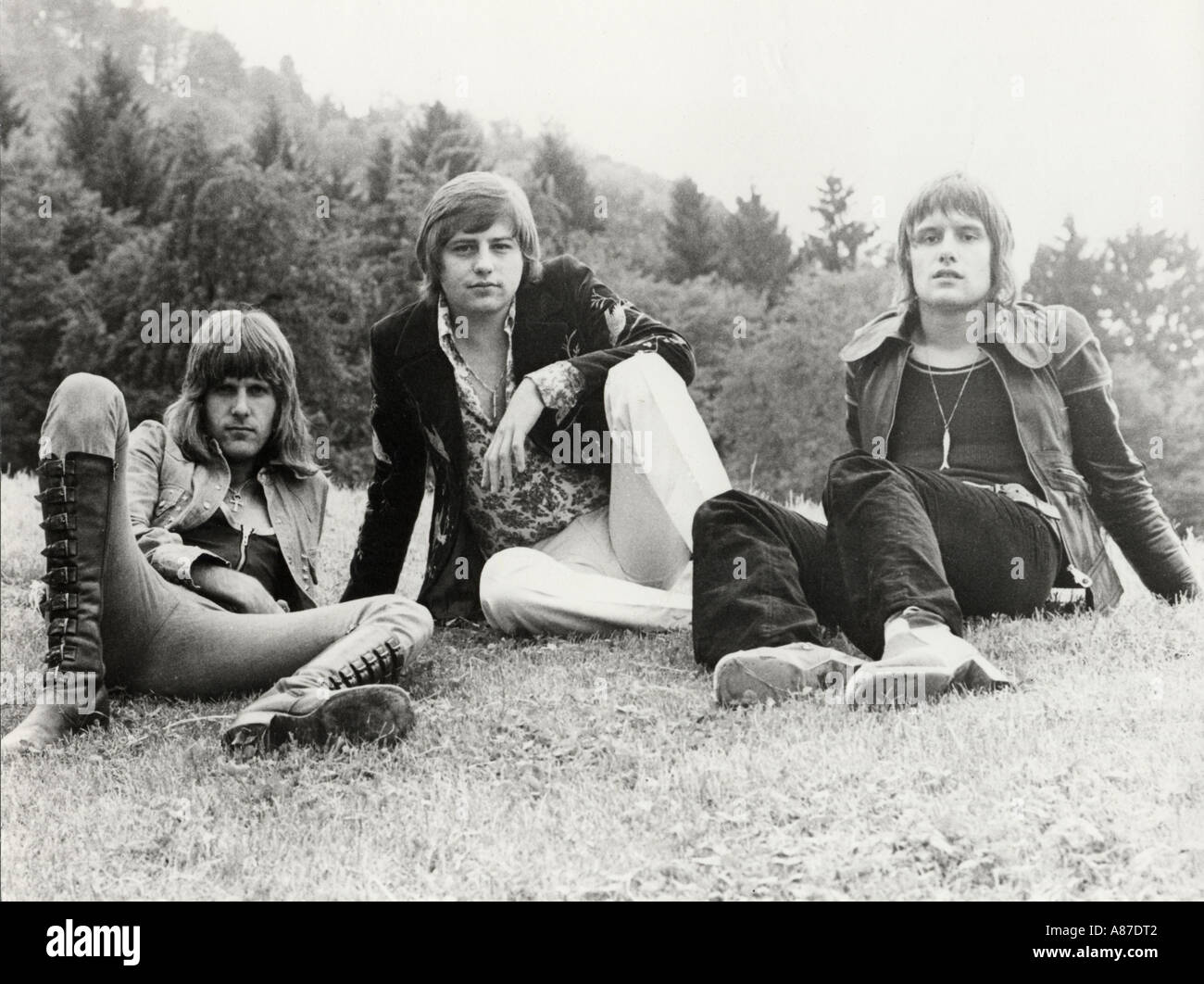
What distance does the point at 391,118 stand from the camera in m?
5.13

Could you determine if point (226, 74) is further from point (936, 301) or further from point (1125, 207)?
point (1125, 207)

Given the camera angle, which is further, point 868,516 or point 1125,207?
point 1125,207

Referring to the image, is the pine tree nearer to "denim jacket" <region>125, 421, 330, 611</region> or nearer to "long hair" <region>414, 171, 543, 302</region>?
"long hair" <region>414, 171, 543, 302</region>

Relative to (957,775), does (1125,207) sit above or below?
above

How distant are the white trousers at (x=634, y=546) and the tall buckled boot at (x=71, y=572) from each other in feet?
4.98

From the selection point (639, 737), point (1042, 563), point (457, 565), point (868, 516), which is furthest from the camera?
point (457, 565)

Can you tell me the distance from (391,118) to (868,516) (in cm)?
262

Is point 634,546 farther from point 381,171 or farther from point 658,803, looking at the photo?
point 381,171

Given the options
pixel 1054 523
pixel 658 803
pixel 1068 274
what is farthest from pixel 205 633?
pixel 1068 274

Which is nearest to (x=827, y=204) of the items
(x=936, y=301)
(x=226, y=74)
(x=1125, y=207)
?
(x=936, y=301)

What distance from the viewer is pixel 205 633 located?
3.78m

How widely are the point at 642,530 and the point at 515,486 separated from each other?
49cm

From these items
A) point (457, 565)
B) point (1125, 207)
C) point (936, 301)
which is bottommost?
point (457, 565)
